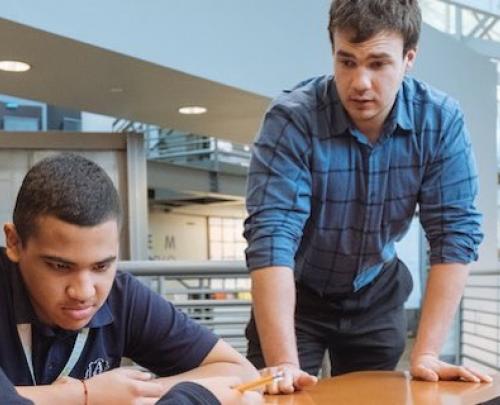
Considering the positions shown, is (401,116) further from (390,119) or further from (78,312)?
(78,312)

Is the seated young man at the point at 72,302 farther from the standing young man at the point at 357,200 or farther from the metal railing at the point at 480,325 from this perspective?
the metal railing at the point at 480,325

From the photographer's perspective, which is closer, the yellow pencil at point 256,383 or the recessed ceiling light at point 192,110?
the yellow pencil at point 256,383

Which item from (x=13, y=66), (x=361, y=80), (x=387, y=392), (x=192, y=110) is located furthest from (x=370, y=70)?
(x=192, y=110)

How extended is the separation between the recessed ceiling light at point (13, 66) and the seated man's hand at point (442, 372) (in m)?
3.42

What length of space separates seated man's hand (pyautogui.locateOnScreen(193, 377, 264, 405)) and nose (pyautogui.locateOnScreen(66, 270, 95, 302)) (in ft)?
0.76

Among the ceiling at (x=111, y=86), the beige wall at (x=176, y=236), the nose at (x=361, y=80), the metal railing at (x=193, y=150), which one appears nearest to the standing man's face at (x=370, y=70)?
the nose at (x=361, y=80)

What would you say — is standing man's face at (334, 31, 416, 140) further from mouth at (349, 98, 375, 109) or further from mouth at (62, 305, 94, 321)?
mouth at (62, 305, 94, 321)

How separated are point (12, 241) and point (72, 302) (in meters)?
0.16

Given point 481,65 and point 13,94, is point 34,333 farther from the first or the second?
point 481,65

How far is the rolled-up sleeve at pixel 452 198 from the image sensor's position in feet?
4.66

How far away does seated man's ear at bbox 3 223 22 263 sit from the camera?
3.69ft

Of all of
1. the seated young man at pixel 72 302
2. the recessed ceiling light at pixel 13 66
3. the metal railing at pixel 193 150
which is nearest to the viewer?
the seated young man at pixel 72 302

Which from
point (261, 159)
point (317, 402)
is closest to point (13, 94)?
point (261, 159)

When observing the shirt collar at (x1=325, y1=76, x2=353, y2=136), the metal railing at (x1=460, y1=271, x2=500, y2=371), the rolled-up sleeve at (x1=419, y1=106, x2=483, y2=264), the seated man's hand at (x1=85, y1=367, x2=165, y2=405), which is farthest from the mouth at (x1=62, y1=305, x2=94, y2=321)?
the metal railing at (x1=460, y1=271, x2=500, y2=371)
